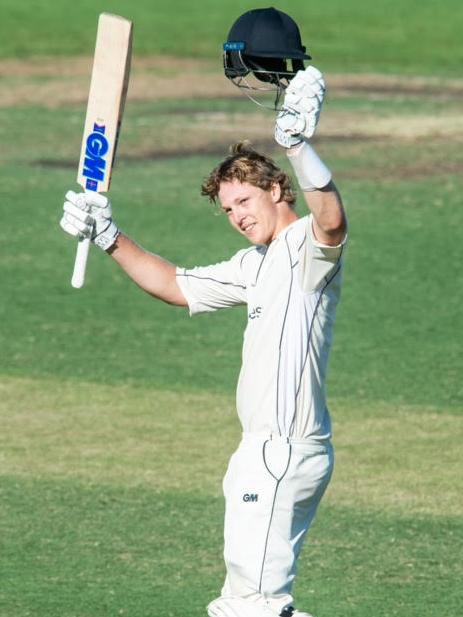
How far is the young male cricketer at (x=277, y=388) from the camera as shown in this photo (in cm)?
517

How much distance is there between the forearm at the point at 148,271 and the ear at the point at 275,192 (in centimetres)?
61

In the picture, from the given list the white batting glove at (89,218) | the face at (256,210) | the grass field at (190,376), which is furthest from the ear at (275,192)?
the grass field at (190,376)

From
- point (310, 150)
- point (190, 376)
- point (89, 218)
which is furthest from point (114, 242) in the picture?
point (190, 376)

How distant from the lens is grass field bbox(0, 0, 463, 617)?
702 centimetres

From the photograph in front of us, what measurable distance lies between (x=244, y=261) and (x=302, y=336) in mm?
479

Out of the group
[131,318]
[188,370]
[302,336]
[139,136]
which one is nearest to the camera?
[302,336]

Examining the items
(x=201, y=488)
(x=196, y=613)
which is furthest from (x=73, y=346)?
(x=196, y=613)

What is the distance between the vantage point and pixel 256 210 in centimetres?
539

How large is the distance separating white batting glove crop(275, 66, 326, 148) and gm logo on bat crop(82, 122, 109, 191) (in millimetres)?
1200

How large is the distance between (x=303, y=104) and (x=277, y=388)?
3.13 feet

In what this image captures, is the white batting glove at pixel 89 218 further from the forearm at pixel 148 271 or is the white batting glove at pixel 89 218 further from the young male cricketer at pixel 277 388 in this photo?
the young male cricketer at pixel 277 388

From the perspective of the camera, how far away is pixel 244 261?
18.4 feet

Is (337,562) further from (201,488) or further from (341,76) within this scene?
(341,76)

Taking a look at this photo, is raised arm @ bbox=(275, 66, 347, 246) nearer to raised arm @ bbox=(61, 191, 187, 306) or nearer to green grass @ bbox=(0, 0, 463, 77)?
raised arm @ bbox=(61, 191, 187, 306)
